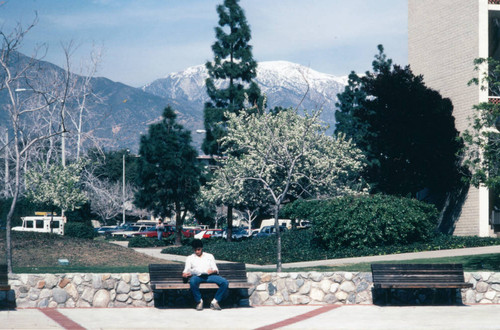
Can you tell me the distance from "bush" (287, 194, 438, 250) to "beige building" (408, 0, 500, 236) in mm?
3380

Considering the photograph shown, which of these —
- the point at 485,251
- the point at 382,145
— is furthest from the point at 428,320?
the point at 382,145

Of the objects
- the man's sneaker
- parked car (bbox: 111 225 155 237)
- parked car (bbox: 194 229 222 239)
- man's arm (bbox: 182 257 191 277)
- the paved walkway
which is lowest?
parked car (bbox: 111 225 155 237)

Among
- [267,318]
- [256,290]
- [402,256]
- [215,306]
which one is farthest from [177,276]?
[402,256]

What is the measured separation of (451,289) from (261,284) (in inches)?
162

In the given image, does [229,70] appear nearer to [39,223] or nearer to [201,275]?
[39,223]

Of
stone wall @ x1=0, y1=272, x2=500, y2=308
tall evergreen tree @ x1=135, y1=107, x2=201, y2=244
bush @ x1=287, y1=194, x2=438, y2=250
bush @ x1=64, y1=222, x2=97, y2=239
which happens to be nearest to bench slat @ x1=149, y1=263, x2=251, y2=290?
stone wall @ x1=0, y1=272, x2=500, y2=308

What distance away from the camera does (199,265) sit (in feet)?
44.8

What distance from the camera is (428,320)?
1223 centimetres

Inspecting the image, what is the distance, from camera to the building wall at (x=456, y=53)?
31.6 meters

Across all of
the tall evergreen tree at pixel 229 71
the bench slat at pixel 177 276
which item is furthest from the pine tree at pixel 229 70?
the bench slat at pixel 177 276

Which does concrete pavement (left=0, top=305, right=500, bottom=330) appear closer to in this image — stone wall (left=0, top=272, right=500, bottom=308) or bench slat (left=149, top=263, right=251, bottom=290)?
stone wall (left=0, top=272, right=500, bottom=308)

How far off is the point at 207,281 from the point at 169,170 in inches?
1154

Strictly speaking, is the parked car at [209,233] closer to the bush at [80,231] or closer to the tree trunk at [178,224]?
the tree trunk at [178,224]

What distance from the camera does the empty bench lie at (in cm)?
1350
